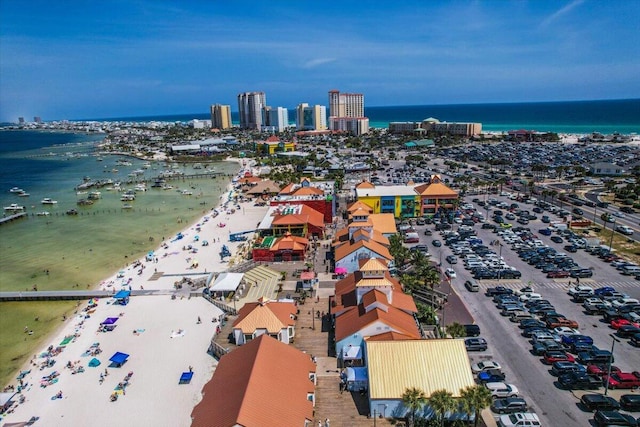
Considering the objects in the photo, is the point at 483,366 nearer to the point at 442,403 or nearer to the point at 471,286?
the point at 442,403

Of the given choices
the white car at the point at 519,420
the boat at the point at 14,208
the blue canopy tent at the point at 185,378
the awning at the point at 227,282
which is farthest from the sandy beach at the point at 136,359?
the boat at the point at 14,208

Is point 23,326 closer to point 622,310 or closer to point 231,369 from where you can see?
point 231,369

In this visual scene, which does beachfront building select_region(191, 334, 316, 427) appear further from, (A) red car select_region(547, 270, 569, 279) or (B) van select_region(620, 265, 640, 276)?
(B) van select_region(620, 265, 640, 276)

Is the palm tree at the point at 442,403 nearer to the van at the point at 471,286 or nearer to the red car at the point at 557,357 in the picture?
the red car at the point at 557,357

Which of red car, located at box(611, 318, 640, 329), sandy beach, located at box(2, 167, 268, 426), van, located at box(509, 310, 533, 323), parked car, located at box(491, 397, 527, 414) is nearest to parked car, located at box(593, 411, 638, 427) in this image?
parked car, located at box(491, 397, 527, 414)

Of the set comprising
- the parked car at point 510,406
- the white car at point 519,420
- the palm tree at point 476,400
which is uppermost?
the palm tree at point 476,400

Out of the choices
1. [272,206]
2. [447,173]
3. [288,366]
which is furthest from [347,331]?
[447,173]

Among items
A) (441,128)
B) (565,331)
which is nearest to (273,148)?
(441,128)
